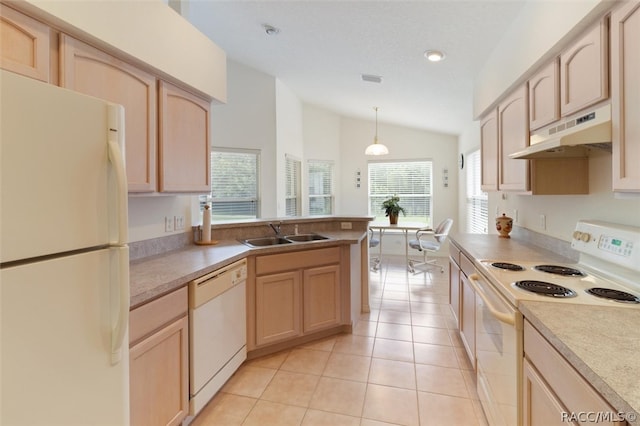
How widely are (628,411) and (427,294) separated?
367cm

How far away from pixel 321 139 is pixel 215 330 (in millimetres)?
4983

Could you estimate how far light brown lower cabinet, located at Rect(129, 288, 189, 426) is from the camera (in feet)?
4.54

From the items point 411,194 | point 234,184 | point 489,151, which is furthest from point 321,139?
point 489,151

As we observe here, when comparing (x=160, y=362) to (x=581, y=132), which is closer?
(x=581, y=132)

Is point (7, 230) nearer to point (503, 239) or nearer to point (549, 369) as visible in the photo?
point (549, 369)

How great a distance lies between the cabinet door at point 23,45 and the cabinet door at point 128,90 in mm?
78

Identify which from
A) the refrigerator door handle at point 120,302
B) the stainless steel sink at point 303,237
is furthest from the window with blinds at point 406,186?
the refrigerator door handle at point 120,302

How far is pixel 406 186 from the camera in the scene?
6609mm

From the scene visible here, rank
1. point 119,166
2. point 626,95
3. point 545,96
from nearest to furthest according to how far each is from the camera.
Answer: point 119,166, point 626,95, point 545,96

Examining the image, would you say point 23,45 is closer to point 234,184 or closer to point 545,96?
point 545,96

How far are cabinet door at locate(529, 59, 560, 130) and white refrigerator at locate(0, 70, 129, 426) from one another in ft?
7.09


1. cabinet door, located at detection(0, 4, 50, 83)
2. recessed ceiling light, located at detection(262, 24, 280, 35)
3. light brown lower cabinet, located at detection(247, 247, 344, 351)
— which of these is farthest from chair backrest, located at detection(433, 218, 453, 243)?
cabinet door, located at detection(0, 4, 50, 83)

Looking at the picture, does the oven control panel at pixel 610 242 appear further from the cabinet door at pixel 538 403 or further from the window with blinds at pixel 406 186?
the window with blinds at pixel 406 186

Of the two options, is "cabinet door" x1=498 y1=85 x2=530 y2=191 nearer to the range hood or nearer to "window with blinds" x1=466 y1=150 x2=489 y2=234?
the range hood
